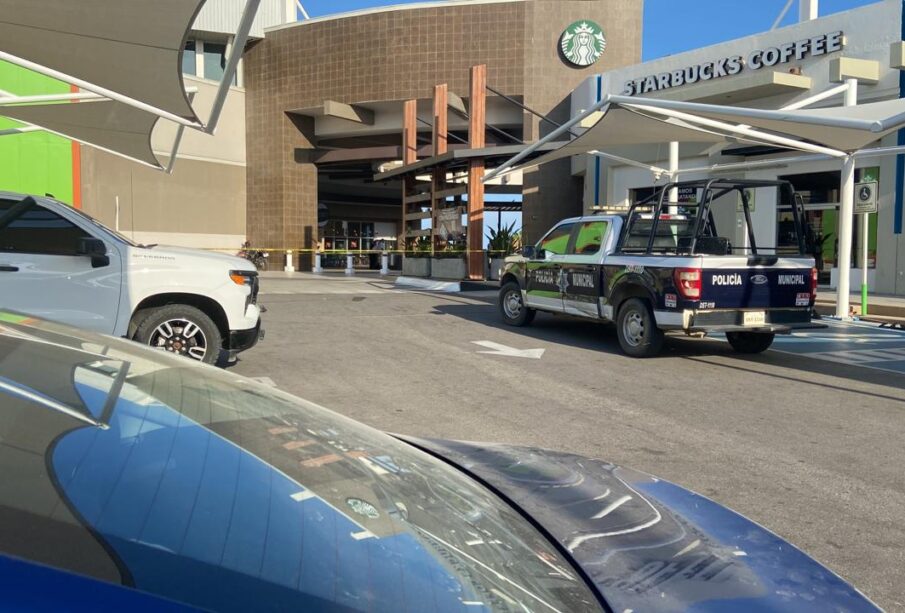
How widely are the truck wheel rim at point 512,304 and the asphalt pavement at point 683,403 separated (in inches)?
18.7

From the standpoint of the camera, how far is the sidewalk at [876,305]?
1415cm

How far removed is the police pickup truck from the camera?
9.16 meters

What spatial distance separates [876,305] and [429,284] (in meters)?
12.2

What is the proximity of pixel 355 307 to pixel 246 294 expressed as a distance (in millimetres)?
8388

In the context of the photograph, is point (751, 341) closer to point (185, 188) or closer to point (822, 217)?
point (822, 217)

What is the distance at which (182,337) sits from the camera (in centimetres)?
730

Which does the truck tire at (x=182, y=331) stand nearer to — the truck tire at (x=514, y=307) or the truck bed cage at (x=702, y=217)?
the truck bed cage at (x=702, y=217)

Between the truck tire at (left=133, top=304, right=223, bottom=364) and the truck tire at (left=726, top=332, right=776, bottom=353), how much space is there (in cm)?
721

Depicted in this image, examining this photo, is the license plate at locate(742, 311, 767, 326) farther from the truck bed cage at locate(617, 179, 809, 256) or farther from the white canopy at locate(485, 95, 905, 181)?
the white canopy at locate(485, 95, 905, 181)

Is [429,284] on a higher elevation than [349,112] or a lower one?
lower

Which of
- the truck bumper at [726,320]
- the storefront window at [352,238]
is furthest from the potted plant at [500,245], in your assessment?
the storefront window at [352,238]

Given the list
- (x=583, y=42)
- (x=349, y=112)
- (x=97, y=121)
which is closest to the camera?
(x=97, y=121)

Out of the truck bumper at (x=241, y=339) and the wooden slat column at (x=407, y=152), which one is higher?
the wooden slat column at (x=407, y=152)

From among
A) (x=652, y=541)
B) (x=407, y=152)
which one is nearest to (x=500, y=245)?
(x=407, y=152)
